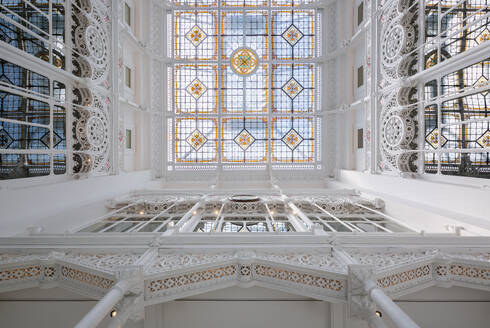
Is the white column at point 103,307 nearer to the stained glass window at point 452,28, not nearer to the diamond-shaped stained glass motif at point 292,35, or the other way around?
the stained glass window at point 452,28

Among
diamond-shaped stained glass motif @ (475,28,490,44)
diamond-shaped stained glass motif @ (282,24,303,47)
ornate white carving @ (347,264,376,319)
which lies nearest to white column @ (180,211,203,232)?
ornate white carving @ (347,264,376,319)

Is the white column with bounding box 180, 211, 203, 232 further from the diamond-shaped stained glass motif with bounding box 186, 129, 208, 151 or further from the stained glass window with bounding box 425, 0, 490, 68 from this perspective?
the stained glass window with bounding box 425, 0, 490, 68

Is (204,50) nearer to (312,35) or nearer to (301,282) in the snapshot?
(312,35)

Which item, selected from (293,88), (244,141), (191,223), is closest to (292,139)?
(244,141)

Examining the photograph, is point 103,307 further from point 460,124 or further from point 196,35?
point 196,35

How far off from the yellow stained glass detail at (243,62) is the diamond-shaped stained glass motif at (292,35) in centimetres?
137

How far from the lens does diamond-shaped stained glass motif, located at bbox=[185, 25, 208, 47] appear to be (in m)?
7.70

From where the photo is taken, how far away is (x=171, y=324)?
261 cm

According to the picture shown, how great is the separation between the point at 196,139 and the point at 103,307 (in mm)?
6439

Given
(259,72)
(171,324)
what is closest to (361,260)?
(171,324)

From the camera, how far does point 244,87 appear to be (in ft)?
25.6

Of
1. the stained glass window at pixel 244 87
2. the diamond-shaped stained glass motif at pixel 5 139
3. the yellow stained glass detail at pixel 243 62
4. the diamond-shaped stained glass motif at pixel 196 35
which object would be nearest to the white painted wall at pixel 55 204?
the diamond-shaped stained glass motif at pixel 5 139

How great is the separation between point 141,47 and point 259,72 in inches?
155

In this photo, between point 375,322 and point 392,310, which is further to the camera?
point 375,322
